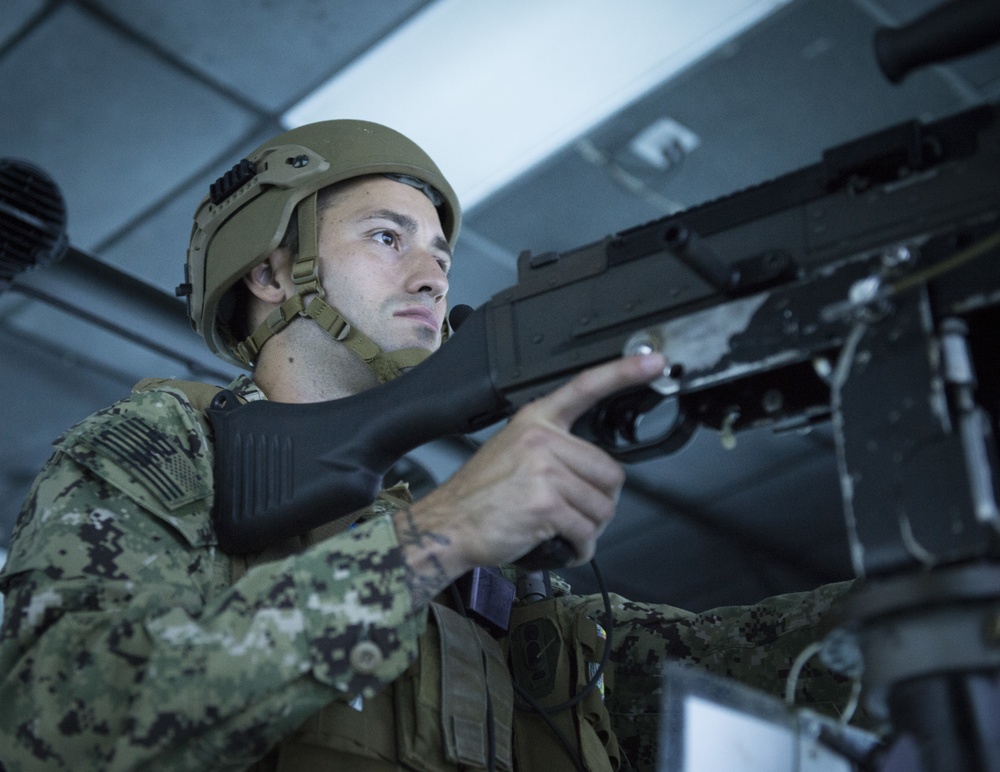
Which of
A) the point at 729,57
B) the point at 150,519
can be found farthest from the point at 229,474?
the point at 729,57

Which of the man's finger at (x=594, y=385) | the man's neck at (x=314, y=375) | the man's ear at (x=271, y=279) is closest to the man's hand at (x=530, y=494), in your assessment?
the man's finger at (x=594, y=385)

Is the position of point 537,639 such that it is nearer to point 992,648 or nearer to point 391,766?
point 391,766

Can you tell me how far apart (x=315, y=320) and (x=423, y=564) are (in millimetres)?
799

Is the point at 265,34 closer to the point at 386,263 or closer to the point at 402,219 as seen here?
the point at 402,219

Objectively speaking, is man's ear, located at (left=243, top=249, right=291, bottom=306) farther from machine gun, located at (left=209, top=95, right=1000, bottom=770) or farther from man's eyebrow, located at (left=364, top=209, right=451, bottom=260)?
machine gun, located at (left=209, top=95, right=1000, bottom=770)

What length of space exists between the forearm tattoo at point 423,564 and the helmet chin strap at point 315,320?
1.93 ft

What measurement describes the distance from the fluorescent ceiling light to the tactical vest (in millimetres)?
1414

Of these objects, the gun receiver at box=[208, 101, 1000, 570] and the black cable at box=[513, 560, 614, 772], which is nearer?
the gun receiver at box=[208, 101, 1000, 570]

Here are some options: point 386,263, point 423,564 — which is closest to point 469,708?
point 423,564

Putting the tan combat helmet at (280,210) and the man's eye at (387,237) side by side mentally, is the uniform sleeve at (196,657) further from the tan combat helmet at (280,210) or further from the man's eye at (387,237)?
the man's eye at (387,237)

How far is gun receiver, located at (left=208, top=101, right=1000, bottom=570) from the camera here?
49.4 inches

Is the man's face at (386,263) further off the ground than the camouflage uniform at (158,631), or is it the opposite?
the man's face at (386,263)

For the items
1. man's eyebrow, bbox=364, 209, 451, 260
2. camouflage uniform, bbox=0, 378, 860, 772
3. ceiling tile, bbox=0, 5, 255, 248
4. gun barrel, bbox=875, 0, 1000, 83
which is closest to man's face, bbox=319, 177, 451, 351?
man's eyebrow, bbox=364, 209, 451, 260

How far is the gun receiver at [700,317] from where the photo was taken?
4.11 feet
